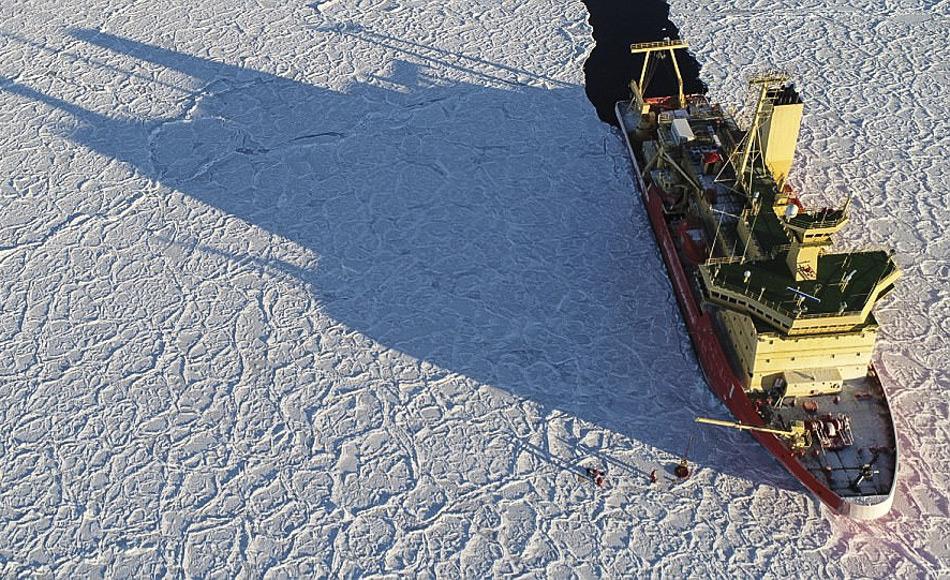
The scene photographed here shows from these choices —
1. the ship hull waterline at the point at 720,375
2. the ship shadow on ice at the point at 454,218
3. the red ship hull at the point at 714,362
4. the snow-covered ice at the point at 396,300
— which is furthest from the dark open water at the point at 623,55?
the red ship hull at the point at 714,362

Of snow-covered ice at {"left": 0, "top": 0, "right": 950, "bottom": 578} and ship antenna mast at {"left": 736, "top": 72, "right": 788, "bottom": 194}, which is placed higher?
ship antenna mast at {"left": 736, "top": 72, "right": 788, "bottom": 194}

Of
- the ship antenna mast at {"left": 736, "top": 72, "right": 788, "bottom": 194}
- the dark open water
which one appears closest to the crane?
the ship antenna mast at {"left": 736, "top": 72, "right": 788, "bottom": 194}

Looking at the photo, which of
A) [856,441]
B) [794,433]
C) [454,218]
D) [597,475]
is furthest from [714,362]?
[454,218]

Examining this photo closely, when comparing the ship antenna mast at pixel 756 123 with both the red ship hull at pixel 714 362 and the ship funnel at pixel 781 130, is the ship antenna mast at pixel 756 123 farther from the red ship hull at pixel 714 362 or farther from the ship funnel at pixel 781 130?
the red ship hull at pixel 714 362

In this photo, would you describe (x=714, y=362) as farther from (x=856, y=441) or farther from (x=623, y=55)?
(x=623, y=55)

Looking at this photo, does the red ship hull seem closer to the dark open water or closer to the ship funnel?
the ship funnel

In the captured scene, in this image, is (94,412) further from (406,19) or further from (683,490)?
(406,19)

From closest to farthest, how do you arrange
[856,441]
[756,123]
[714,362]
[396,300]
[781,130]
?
[856,441]
[714,362]
[756,123]
[781,130]
[396,300]
